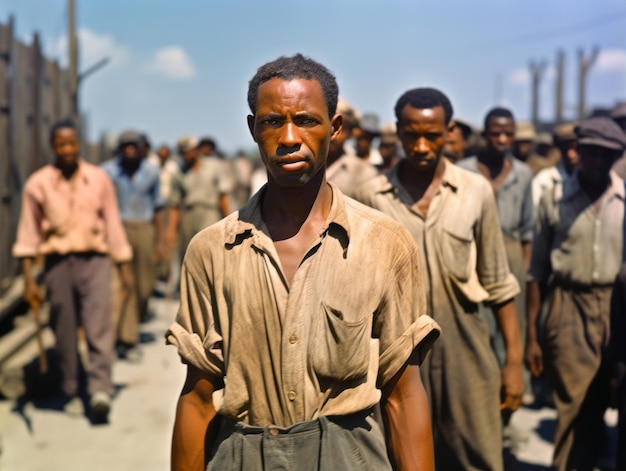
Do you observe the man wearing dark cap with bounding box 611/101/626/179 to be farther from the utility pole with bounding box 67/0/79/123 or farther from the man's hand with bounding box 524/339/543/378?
the utility pole with bounding box 67/0/79/123

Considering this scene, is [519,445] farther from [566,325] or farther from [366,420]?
[366,420]

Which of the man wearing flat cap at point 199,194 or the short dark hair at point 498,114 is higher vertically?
the short dark hair at point 498,114

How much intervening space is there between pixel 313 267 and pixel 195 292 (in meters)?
0.34

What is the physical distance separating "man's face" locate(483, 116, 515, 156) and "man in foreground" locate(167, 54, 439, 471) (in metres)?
4.69

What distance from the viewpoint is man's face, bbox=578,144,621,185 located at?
18.1ft

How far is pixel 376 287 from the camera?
8.35 feet

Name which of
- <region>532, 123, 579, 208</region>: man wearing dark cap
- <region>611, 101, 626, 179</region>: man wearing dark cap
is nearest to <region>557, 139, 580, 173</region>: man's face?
<region>532, 123, 579, 208</region>: man wearing dark cap

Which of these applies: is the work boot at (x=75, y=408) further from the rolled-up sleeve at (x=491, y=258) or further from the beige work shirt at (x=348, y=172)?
the rolled-up sleeve at (x=491, y=258)

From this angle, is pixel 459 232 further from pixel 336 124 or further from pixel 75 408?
pixel 75 408

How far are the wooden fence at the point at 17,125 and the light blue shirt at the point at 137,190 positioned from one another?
3.10ft

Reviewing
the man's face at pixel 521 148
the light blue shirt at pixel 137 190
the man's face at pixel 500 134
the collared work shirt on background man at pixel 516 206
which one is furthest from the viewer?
the man's face at pixel 521 148

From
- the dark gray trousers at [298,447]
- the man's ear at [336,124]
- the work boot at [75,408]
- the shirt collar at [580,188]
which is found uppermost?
the man's ear at [336,124]

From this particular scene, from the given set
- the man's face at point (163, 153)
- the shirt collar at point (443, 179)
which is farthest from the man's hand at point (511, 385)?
the man's face at point (163, 153)

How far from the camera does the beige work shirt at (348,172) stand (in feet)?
22.9
